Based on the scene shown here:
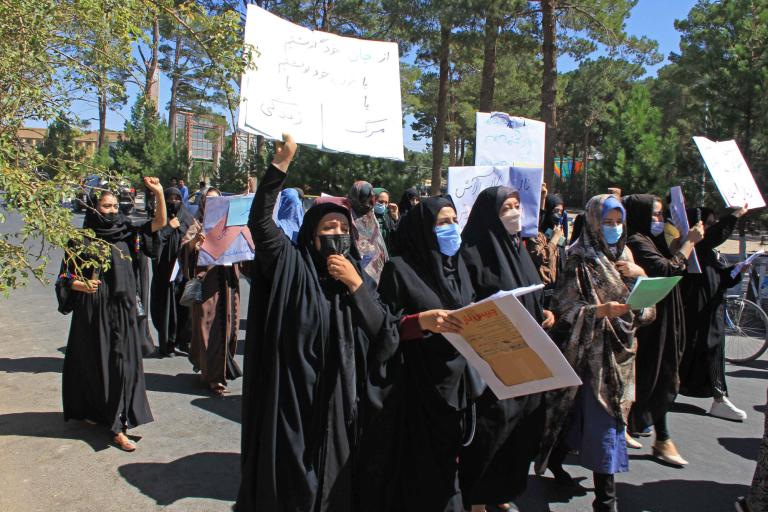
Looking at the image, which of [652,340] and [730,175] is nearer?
[652,340]

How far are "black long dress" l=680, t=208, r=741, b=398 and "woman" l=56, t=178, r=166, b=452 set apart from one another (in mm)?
4045

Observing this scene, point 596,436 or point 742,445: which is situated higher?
point 596,436

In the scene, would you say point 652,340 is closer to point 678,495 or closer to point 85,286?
point 678,495

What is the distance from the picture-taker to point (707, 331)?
4.94 m

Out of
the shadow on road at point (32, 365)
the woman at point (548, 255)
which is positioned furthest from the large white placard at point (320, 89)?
the shadow on road at point (32, 365)

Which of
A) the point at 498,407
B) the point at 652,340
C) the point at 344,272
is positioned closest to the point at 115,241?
the point at 344,272

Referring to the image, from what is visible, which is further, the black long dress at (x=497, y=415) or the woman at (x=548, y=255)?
the woman at (x=548, y=255)

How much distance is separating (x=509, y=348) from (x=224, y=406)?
3140mm

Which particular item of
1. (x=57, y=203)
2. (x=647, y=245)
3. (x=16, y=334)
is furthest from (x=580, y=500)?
(x=16, y=334)

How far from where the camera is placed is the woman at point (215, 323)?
205 inches

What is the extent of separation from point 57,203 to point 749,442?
4701mm

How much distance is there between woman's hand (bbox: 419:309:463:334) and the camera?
245 centimetres

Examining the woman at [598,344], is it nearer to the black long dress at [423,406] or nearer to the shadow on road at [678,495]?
the shadow on road at [678,495]

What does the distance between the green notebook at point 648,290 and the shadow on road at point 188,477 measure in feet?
7.78
